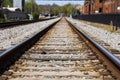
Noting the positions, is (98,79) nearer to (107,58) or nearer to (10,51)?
(107,58)

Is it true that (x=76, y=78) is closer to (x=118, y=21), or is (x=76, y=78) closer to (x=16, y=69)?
(x=16, y=69)

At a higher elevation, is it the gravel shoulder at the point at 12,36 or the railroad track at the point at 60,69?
the railroad track at the point at 60,69

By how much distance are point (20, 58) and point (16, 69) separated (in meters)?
1.52

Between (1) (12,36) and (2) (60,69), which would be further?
(1) (12,36)

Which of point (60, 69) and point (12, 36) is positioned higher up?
point (60, 69)

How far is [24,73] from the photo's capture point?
6.13 m

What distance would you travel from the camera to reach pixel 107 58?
7.26m

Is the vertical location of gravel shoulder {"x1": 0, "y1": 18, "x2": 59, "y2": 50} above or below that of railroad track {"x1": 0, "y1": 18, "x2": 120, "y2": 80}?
below

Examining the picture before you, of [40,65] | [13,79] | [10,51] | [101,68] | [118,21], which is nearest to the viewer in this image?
[13,79]

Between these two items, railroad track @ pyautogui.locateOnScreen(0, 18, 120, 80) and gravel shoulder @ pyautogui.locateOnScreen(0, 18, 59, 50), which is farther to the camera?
gravel shoulder @ pyautogui.locateOnScreen(0, 18, 59, 50)

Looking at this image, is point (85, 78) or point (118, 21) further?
point (118, 21)

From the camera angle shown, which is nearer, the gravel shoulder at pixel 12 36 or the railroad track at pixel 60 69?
the railroad track at pixel 60 69

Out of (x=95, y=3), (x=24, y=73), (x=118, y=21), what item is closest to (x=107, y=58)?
(x=24, y=73)

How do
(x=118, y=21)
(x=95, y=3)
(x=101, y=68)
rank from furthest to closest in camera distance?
1. (x=95, y=3)
2. (x=118, y=21)
3. (x=101, y=68)
